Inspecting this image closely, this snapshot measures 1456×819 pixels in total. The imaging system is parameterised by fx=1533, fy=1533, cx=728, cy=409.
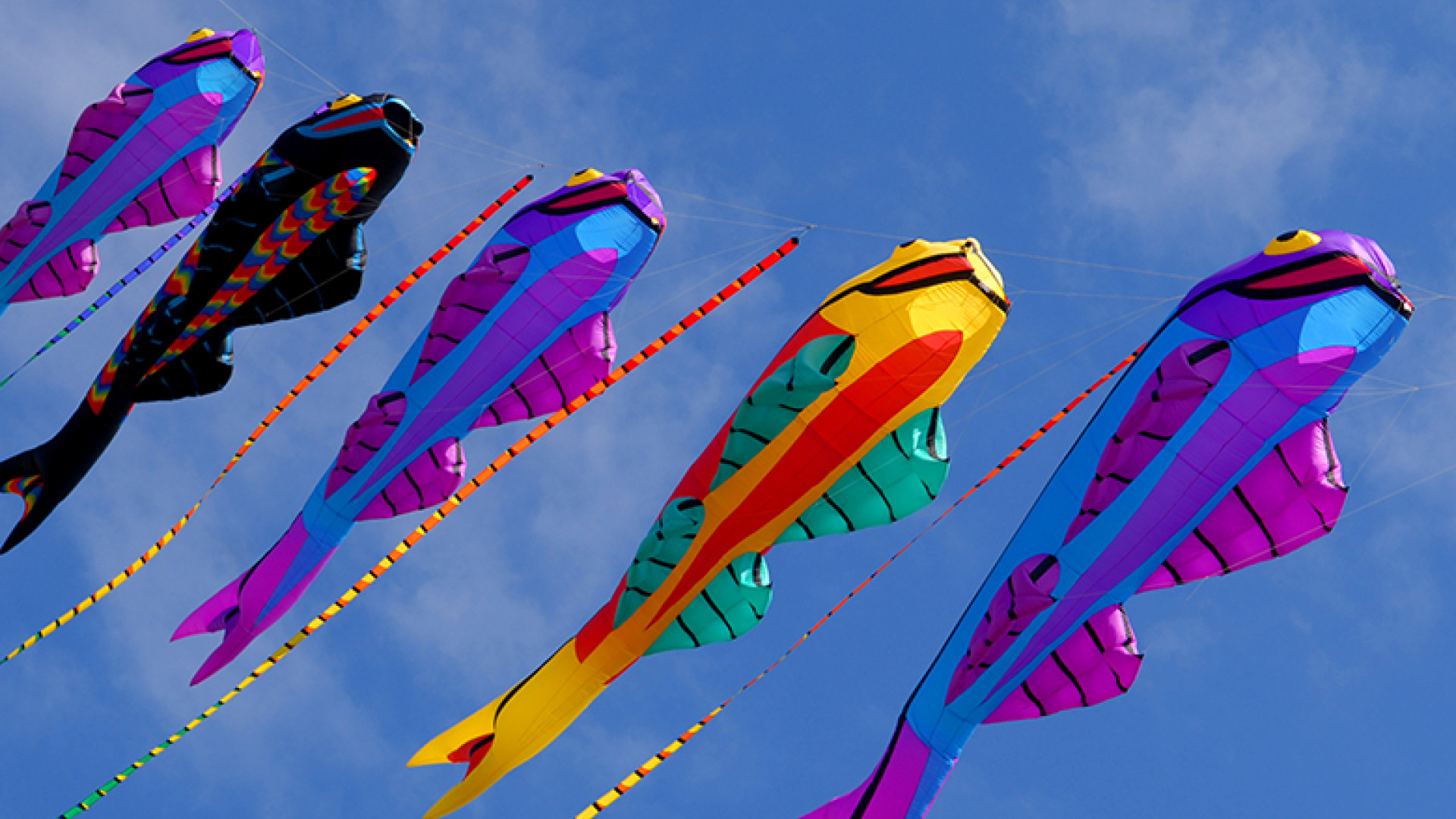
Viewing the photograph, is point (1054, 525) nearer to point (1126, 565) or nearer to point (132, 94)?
point (1126, 565)

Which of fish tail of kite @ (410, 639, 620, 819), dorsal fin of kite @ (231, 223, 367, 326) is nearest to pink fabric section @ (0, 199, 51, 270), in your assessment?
dorsal fin of kite @ (231, 223, 367, 326)

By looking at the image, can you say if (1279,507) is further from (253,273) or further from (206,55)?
(206,55)

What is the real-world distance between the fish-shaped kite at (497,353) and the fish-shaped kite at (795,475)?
7.23 ft

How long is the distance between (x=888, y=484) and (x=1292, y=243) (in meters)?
3.53

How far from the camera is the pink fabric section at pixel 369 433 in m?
14.1

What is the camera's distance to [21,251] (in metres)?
16.5

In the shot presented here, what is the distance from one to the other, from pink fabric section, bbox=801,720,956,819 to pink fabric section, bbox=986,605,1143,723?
0.96 m

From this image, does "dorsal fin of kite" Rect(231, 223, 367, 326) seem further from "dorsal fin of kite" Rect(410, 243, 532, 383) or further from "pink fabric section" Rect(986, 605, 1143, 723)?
"pink fabric section" Rect(986, 605, 1143, 723)

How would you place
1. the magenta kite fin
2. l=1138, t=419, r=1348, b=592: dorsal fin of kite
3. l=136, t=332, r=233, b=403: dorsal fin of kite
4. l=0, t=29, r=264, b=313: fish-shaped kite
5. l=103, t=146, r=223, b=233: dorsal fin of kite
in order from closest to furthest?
l=1138, t=419, r=1348, b=592: dorsal fin of kite
the magenta kite fin
l=136, t=332, r=233, b=403: dorsal fin of kite
l=0, t=29, r=264, b=313: fish-shaped kite
l=103, t=146, r=223, b=233: dorsal fin of kite

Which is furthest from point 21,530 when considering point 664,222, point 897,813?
point 897,813

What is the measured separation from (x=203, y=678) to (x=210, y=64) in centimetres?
646

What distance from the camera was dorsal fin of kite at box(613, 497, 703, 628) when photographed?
12.4m

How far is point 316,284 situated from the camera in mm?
15125

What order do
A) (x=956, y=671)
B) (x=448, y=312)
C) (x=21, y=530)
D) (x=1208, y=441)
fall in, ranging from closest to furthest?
(x=1208, y=441) → (x=956, y=671) → (x=448, y=312) → (x=21, y=530)
